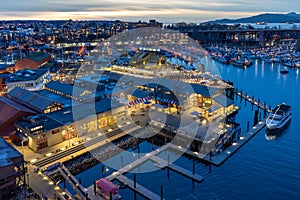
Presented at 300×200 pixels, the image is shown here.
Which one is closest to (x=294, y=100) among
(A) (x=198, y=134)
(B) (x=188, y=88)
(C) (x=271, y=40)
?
(B) (x=188, y=88)

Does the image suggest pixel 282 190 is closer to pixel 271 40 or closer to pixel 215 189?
pixel 215 189

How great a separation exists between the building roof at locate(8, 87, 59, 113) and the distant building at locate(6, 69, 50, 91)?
292 centimetres

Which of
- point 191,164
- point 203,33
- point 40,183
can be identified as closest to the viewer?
point 40,183

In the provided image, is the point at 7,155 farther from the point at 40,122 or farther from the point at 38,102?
the point at 38,102

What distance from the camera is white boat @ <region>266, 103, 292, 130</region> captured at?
46.3 ft

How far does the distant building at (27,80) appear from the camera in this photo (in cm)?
1960

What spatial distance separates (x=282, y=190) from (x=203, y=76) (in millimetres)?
15086

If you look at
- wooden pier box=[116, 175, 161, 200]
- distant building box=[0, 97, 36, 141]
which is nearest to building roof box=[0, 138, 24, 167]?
distant building box=[0, 97, 36, 141]

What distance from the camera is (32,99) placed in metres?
15.2

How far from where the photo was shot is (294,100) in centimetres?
1997

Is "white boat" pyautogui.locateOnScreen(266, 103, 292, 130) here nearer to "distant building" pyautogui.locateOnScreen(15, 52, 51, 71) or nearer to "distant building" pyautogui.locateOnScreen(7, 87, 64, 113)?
"distant building" pyautogui.locateOnScreen(7, 87, 64, 113)

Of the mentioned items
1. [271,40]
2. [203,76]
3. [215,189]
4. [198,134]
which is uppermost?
[271,40]

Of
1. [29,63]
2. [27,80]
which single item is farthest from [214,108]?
[29,63]

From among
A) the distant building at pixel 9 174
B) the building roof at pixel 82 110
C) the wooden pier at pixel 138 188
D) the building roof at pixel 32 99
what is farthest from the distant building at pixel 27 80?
the wooden pier at pixel 138 188
